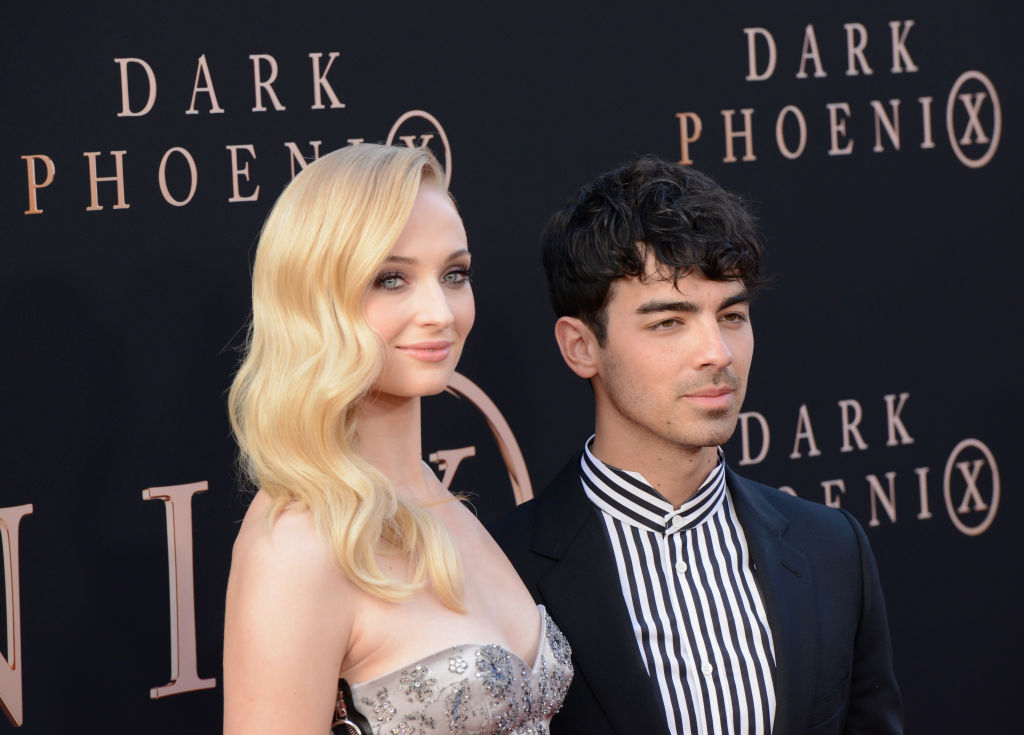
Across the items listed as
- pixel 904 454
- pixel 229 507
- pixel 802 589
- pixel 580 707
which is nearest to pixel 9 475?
pixel 229 507

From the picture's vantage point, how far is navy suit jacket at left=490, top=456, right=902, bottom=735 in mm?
2166

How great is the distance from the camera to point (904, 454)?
3.42 m

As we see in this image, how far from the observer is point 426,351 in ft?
6.09

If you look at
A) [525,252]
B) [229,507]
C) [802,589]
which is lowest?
[802,589]

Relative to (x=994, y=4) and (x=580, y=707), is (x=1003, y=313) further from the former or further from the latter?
(x=580, y=707)

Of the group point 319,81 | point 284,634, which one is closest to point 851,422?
point 319,81

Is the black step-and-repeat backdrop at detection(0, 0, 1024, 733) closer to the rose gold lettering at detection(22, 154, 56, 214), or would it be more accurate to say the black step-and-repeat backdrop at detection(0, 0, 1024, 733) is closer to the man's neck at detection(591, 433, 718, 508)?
the rose gold lettering at detection(22, 154, 56, 214)

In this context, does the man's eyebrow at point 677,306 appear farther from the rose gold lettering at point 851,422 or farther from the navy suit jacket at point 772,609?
the rose gold lettering at point 851,422

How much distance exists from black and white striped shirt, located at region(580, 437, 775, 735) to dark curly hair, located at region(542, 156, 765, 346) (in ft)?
1.01

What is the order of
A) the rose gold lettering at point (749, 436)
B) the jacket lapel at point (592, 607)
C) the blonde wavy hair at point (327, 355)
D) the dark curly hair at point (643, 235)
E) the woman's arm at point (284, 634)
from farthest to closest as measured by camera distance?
1. the rose gold lettering at point (749, 436)
2. the dark curly hair at point (643, 235)
3. the jacket lapel at point (592, 607)
4. the blonde wavy hair at point (327, 355)
5. the woman's arm at point (284, 634)

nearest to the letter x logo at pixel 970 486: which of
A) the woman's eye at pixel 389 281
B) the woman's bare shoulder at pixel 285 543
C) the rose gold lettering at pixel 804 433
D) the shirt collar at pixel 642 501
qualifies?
the rose gold lettering at pixel 804 433

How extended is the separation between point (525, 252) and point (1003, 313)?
1.43 metres

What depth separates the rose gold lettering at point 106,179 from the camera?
8.02 feet

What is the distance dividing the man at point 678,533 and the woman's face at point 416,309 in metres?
0.49
